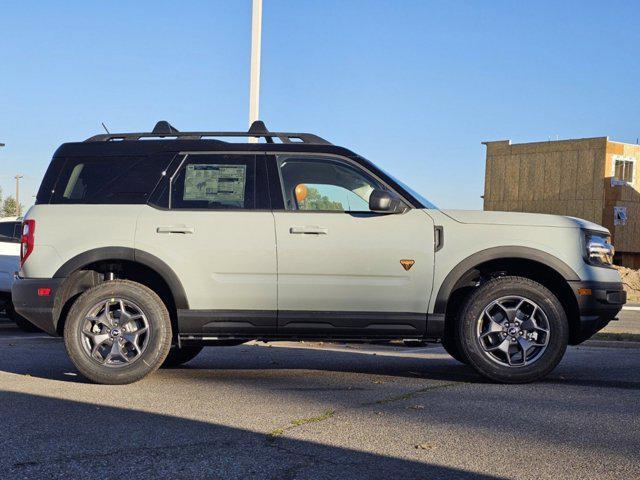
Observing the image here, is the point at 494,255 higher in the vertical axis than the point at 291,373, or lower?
higher

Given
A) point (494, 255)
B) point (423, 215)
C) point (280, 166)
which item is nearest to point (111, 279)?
point (280, 166)

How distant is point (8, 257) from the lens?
13188 millimetres

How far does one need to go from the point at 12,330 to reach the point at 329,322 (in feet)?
25.9

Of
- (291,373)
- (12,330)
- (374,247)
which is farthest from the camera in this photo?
(12,330)

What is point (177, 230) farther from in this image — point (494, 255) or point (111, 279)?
point (494, 255)

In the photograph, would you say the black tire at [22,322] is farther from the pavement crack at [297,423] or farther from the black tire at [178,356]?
the pavement crack at [297,423]

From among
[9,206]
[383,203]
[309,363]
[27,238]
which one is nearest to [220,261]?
[383,203]

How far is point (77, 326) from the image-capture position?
708 cm

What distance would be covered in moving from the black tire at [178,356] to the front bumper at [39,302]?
1364 mm

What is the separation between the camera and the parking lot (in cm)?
434

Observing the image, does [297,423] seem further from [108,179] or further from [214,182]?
[108,179]

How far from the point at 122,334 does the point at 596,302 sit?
379 centimetres

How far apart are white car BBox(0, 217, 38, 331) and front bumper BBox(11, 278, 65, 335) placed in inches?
229

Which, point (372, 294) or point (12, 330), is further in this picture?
point (12, 330)
